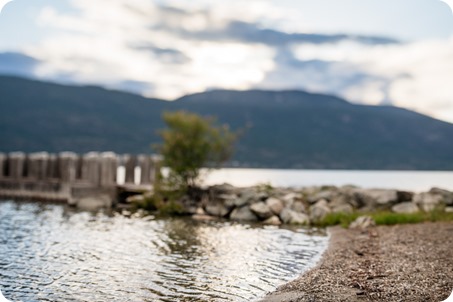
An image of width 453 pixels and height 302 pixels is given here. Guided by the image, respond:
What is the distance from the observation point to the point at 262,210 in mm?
23328

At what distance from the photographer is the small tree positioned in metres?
25.8

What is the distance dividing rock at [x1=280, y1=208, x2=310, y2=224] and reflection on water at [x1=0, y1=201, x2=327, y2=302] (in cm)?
196

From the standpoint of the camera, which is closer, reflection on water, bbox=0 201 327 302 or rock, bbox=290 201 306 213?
reflection on water, bbox=0 201 327 302

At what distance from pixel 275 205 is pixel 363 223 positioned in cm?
452

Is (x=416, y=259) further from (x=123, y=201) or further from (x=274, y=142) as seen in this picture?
(x=274, y=142)

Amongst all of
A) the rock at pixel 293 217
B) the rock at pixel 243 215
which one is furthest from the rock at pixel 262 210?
the rock at pixel 293 217

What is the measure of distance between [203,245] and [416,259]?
252 inches

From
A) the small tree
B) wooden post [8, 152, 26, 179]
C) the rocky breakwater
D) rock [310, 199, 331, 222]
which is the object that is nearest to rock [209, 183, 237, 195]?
the rocky breakwater

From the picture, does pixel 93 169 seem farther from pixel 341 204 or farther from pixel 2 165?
pixel 341 204

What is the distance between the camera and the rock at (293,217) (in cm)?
2269

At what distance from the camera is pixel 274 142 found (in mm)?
148125

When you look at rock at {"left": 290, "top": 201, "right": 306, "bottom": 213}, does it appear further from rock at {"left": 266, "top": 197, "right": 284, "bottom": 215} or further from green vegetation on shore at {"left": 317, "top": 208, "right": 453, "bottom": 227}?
green vegetation on shore at {"left": 317, "top": 208, "right": 453, "bottom": 227}

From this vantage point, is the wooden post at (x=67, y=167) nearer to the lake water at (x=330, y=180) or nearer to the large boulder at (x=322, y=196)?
the lake water at (x=330, y=180)

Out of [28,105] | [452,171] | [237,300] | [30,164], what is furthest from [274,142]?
[237,300]
